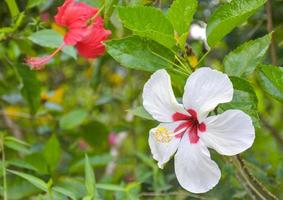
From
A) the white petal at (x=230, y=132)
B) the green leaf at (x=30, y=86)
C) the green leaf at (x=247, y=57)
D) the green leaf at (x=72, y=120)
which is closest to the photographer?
the white petal at (x=230, y=132)

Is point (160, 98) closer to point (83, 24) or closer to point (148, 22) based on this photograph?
point (148, 22)

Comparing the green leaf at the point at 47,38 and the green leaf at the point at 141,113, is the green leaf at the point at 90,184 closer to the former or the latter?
the green leaf at the point at 141,113

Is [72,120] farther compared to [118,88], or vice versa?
[118,88]

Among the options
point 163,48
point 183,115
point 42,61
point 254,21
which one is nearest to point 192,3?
point 163,48

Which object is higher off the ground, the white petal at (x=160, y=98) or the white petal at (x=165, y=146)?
the white petal at (x=160, y=98)

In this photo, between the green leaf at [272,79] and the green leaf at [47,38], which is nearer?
the green leaf at [272,79]

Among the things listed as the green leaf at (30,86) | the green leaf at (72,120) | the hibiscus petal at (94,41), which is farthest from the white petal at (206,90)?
the green leaf at (72,120)

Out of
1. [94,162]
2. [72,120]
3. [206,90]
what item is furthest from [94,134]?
[206,90]

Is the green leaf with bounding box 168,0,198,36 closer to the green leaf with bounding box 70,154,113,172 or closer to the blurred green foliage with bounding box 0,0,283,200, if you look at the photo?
the blurred green foliage with bounding box 0,0,283,200
